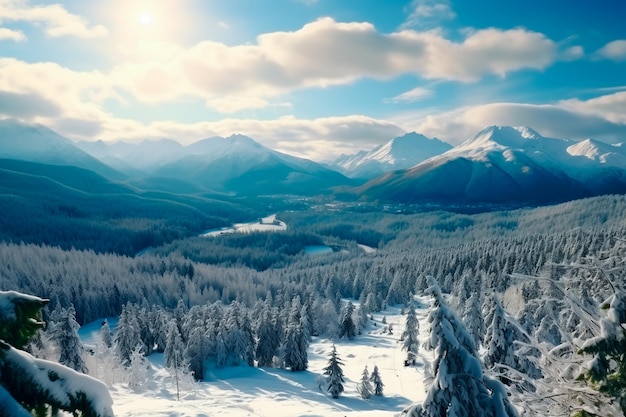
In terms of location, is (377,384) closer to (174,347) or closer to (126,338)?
(174,347)

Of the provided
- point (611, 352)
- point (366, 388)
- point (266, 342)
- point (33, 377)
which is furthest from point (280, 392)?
point (33, 377)

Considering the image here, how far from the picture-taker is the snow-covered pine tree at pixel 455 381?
7.92 metres

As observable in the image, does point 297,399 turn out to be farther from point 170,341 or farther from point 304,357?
point 170,341

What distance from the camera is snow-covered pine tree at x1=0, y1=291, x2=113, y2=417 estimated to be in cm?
387

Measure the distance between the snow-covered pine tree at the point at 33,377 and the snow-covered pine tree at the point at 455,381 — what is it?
21.2ft

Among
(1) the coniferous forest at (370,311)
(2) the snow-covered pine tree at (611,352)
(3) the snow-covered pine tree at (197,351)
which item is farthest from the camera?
(3) the snow-covered pine tree at (197,351)

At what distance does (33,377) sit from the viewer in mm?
3904

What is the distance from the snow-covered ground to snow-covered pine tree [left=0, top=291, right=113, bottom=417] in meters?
30.4

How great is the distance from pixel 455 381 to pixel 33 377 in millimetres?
7488

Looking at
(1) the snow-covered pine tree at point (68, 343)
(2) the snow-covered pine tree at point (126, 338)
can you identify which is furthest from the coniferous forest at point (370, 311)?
(2) the snow-covered pine tree at point (126, 338)

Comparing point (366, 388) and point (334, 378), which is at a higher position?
point (334, 378)

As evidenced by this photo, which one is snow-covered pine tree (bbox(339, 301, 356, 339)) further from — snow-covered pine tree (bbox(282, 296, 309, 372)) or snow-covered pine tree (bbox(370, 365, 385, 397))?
snow-covered pine tree (bbox(370, 365, 385, 397))

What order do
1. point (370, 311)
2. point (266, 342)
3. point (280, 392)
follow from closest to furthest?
point (280, 392) < point (266, 342) < point (370, 311)

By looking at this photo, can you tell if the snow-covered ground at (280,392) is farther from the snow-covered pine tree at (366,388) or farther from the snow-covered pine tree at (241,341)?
the snow-covered pine tree at (241,341)
